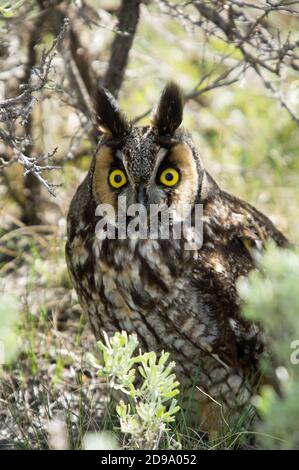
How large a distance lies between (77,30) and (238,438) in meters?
2.13

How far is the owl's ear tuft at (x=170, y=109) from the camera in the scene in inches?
101

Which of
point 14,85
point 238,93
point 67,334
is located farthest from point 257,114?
point 67,334

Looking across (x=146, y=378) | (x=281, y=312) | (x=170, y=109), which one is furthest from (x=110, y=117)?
(x=281, y=312)

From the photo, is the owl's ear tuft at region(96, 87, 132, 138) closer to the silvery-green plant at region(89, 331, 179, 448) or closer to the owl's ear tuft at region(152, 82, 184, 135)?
the owl's ear tuft at region(152, 82, 184, 135)

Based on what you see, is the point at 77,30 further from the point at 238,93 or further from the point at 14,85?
the point at 238,93

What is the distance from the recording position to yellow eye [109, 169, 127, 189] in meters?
2.55

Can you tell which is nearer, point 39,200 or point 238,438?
point 238,438

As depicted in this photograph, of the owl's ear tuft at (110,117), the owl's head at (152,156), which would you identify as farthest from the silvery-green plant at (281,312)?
the owl's ear tuft at (110,117)

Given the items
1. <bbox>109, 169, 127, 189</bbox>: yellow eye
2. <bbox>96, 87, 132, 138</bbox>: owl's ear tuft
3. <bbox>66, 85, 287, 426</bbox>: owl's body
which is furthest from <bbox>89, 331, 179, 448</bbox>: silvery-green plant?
<bbox>96, 87, 132, 138</bbox>: owl's ear tuft

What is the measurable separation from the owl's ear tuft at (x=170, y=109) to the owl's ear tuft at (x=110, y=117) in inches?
4.0

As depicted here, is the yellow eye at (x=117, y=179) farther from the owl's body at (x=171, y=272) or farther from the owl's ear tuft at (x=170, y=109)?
the owl's ear tuft at (x=170, y=109)

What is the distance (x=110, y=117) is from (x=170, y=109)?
196 mm

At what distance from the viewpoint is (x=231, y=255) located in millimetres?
2766

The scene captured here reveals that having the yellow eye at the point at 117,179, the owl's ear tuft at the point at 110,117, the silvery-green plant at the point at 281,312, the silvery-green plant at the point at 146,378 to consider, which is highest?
the owl's ear tuft at the point at 110,117
